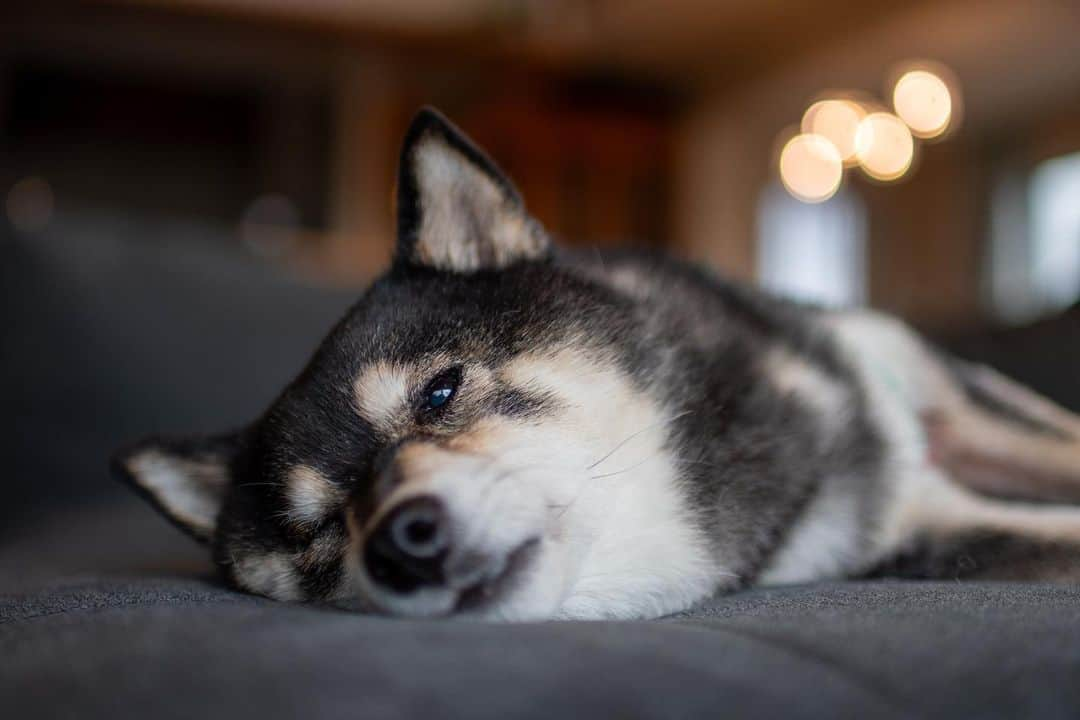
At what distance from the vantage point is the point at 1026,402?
1.78m

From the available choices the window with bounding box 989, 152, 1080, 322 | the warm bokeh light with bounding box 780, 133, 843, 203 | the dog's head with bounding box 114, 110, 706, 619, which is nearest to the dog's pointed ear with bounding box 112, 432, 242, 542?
the dog's head with bounding box 114, 110, 706, 619

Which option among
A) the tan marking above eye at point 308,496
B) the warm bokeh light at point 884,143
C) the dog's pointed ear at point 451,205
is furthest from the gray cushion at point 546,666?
the warm bokeh light at point 884,143

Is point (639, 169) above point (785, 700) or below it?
above

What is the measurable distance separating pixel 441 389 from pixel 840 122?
4.13m

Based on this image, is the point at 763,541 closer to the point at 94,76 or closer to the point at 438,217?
the point at 438,217

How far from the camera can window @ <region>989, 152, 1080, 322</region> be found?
28.5 ft

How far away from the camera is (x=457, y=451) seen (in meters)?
1.01

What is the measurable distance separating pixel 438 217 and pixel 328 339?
10.0 inches

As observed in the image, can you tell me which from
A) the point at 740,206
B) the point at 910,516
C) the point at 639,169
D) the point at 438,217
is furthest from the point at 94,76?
the point at 910,516

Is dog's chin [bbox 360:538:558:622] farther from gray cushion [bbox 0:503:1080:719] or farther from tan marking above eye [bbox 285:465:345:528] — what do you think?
tan marking above eye [bbox 285:465:345:528]

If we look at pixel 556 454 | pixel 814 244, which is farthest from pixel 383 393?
pixel 814 244

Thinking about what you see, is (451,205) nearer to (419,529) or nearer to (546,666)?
(419,529)

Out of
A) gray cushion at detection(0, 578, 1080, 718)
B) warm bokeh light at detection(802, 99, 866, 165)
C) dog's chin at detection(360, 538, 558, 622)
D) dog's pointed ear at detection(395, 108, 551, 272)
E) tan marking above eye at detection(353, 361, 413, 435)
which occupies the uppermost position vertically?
warm bokeh light at detection(802, 99, 866, 165)

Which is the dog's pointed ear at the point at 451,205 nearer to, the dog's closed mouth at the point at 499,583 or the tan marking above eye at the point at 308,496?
the tan marking above eye at the point at 308,496
